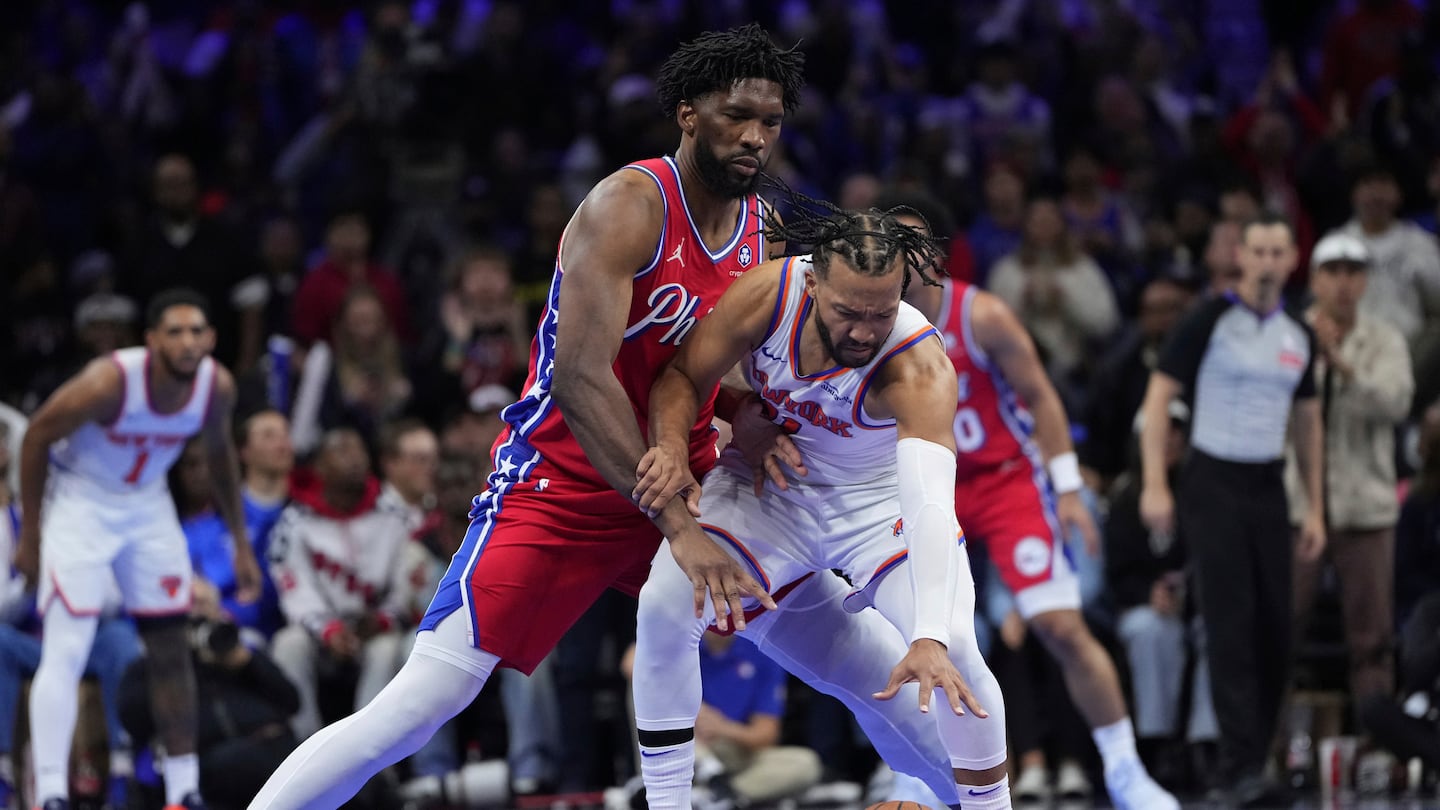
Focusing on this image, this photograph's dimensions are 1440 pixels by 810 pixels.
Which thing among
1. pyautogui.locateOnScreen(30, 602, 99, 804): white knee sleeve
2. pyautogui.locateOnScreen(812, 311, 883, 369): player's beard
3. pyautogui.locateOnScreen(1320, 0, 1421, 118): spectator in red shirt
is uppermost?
pyautogui.locateOnScreen(1320, 0, 1421, 118): spectator in red shirt

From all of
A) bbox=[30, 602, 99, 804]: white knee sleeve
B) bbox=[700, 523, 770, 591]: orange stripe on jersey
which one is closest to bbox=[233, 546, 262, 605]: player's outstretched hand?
bbox=[30, 602, 99, 804]: white knee sleeve

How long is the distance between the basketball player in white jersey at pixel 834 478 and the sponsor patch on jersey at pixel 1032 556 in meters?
1.88

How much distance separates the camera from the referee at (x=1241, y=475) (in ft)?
22.1

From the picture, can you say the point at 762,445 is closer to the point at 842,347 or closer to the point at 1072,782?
the point at 842,347

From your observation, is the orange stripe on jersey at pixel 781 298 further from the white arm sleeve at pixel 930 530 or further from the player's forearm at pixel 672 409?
the white arm sleeve at pixel 930 530

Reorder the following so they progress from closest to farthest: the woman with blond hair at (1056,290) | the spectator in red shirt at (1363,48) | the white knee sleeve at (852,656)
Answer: the white knee sleeve at (852,656), the woman with blond hair at (1056,290), the spectator in red shirt at (1363,48)

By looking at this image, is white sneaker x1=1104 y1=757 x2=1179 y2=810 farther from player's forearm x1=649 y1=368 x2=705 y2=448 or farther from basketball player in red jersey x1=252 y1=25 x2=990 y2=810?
player's forearm x1=649 y1=368 x2=705 y2=448

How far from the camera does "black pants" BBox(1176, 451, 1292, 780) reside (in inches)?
265

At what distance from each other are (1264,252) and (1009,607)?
1744 millimetres

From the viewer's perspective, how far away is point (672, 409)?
4164 millimetres

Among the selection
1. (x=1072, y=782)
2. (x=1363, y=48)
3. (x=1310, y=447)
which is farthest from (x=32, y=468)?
(x=1363, y=48)

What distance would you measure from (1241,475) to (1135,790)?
1409mm

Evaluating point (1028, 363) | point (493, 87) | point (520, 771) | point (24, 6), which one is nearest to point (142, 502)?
point (520, 771)

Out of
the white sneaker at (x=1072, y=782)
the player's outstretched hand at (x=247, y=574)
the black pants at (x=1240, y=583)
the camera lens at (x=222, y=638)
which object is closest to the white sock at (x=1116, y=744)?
the black pants at (x=1240, y=583)
